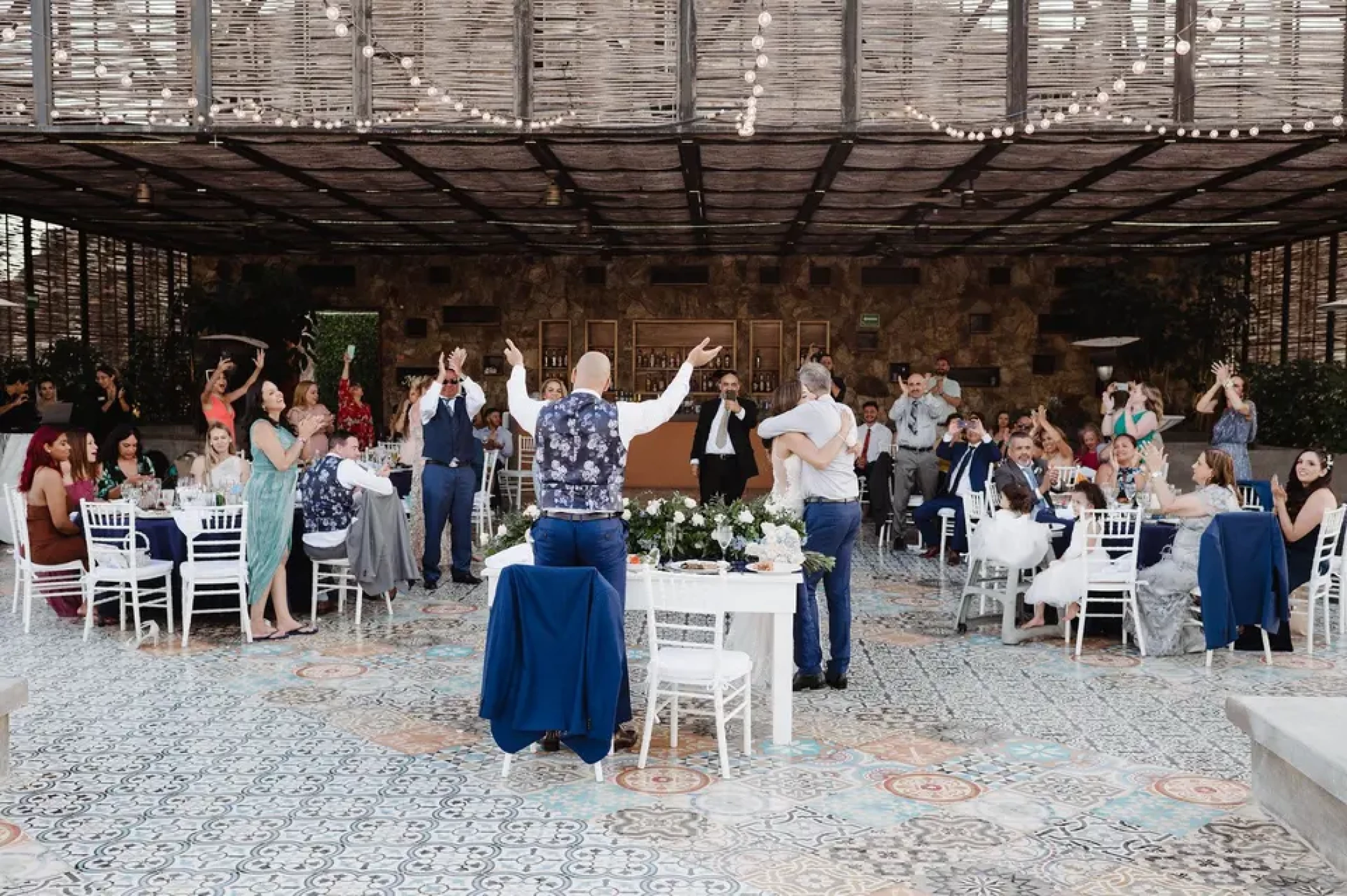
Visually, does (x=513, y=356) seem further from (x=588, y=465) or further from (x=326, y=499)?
(x=326, y=499)

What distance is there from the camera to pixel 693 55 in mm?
9562

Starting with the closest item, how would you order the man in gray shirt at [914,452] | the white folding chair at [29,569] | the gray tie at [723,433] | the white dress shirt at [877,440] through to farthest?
the white folding chair at [29,569]
the gray tie at [723,433]
the man in gray shirt at [914,452]
the white dress shirt at [877,440]

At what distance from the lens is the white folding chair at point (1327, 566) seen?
7375 millimetres

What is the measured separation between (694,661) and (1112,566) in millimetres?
3487

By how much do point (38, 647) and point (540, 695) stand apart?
4.05 meters

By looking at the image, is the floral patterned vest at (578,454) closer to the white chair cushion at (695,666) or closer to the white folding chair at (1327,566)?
the white chair cushion at (695,666)

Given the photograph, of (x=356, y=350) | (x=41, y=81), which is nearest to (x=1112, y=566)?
(x=41, y=81)

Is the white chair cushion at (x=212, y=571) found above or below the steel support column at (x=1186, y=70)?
below

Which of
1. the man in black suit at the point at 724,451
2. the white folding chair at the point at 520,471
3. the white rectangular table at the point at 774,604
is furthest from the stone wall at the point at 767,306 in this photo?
the white rectangular table at the point at 774,604

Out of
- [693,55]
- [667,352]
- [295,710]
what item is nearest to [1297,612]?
[693,55]

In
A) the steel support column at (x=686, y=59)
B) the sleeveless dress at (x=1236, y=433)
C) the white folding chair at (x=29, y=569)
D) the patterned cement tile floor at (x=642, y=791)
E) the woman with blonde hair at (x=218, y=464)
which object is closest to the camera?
the patterned cement tile floor at (x=642, y=791)

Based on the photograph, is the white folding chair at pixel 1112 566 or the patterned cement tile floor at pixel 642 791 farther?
the white folding chair at pixel 1112 566

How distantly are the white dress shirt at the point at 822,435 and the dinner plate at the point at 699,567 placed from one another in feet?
2.84

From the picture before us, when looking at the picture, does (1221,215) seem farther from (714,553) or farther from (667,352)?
(714,553)
